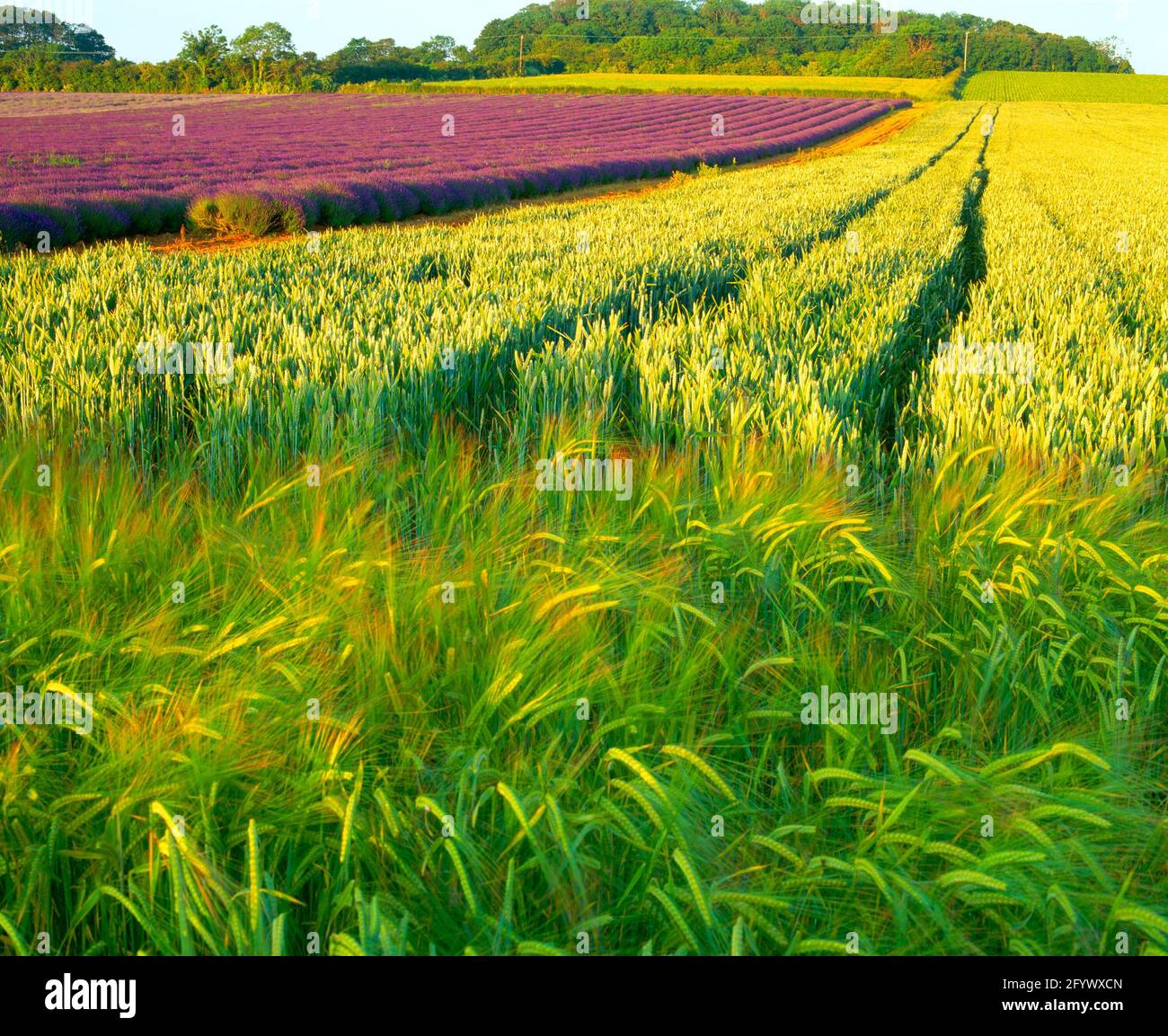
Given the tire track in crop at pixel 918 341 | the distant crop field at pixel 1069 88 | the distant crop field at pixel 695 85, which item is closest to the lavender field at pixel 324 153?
the tire track in crop at pixel 918 341

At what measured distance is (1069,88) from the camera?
7750cm

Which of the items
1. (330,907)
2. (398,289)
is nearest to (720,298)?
(398,289)

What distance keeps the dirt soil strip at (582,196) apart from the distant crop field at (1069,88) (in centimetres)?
2662

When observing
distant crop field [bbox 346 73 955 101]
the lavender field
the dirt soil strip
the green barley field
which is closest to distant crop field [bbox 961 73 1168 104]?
distant crop field [bbox 346 73 955 101]

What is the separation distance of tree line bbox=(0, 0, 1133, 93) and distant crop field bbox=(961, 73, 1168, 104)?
27.2ft

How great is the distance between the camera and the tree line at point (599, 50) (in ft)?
195

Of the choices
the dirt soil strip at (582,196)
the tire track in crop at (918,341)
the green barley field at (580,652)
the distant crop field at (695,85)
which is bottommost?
the green barley field at (580,652)

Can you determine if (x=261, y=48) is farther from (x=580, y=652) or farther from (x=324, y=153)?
(x=580, y=652)

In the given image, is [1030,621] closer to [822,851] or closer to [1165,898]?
[1165,898]

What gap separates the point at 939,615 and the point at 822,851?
2.88 feet

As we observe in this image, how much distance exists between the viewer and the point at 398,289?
231 inches

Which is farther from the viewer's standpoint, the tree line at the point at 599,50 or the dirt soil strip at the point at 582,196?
the tree line at the point at 599,50

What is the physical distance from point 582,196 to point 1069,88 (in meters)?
76.3

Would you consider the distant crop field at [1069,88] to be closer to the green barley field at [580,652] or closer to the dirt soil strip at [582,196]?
the dirt soil strip at [582,196]
